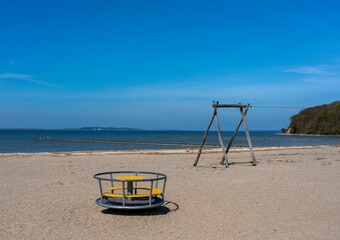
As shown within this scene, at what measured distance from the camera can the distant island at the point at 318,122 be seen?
110m

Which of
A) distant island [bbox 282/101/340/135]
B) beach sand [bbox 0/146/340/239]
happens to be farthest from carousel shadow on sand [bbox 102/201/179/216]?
distant island [bbox 282/101/340/135]

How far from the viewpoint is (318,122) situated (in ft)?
390

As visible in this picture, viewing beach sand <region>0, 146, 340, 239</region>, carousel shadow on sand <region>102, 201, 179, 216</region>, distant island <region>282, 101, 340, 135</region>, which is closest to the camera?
beach sand <region>0, 146, 340, 239</region>

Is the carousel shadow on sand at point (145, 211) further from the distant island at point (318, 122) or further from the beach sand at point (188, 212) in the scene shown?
the distant island at point (318, 122)

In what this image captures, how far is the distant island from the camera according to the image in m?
110

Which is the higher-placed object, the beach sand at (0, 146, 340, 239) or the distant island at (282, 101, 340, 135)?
the distant island at (282, 101, 340, 135)

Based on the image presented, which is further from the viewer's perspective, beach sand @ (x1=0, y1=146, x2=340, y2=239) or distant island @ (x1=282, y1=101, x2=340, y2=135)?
distant island @ (x1=282, y1=101, x2=340, y2=135)

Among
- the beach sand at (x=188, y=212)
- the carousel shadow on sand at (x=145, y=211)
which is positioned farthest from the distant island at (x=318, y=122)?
the carousel shadow on sand at (x=145, y=211)

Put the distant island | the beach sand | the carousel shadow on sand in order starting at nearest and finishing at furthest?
the beach sand → the carousel shadow on sand → the distant island

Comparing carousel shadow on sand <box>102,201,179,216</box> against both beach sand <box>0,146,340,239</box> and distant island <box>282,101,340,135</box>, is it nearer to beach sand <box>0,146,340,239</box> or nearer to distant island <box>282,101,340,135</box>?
beach sand <box>0,146,340,239</box>

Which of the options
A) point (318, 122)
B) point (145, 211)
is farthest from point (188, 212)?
point (318, 122)

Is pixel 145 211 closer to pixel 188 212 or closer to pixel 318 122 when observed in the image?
pixel 188 212

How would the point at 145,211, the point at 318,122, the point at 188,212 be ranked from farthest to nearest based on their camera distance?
the point at 318,122 < the point at 145,211 < the point at 188,212

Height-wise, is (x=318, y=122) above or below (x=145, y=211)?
above
